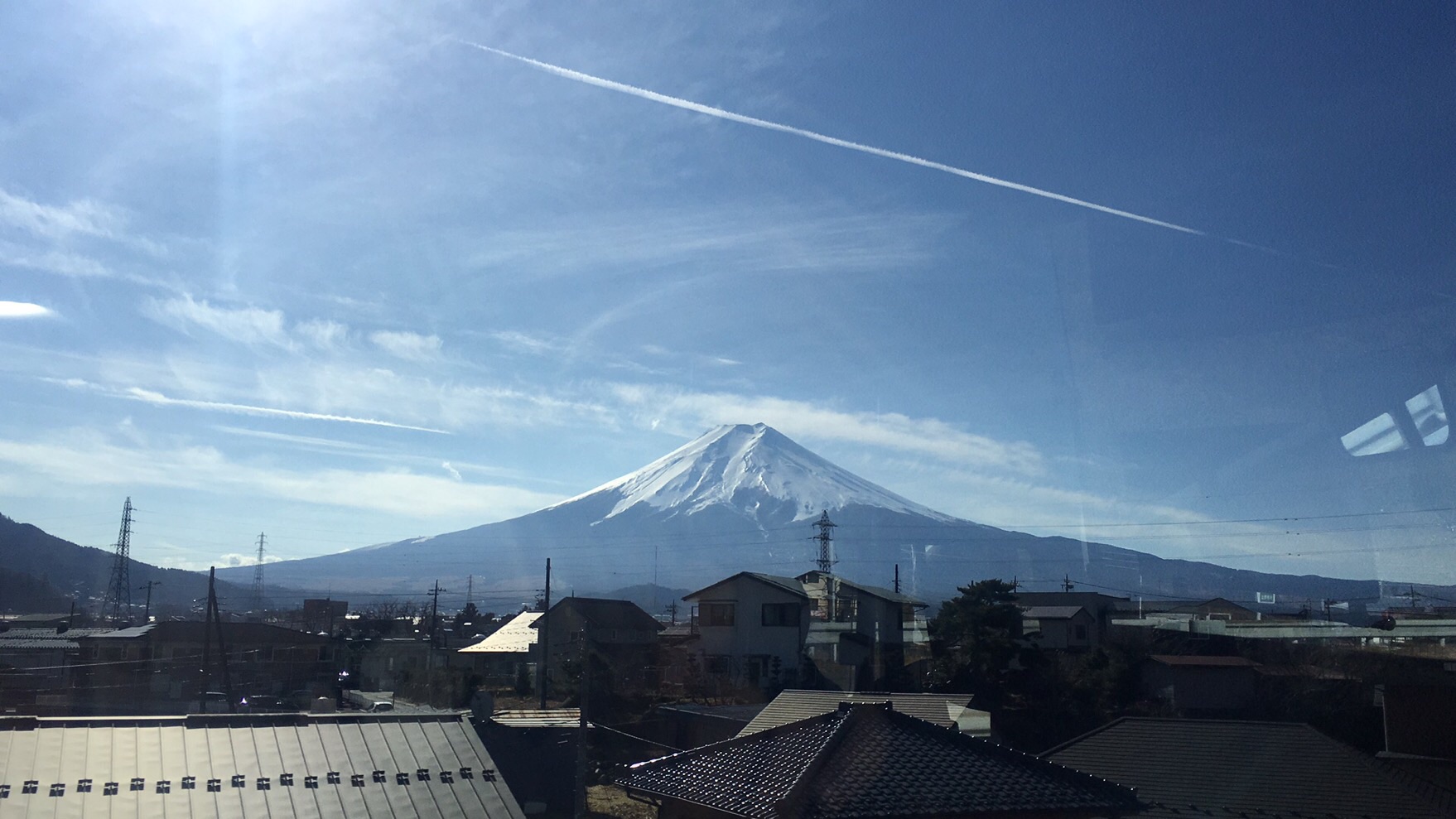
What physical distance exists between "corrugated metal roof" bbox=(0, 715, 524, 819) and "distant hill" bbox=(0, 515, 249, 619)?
50.6m

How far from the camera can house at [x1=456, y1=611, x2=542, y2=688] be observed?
2844 cm

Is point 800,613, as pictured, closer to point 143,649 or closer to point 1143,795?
point 1143,795

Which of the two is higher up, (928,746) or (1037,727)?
(928,746)

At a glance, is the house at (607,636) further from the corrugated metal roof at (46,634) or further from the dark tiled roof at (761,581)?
the corrugated metal roof at (46,634)

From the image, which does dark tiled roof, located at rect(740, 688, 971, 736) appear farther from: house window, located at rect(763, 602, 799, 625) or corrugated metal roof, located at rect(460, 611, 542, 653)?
corrugated metal roof, located at rect(460, 611, 542, 653)

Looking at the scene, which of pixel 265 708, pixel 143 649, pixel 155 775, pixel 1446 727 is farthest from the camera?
pixel 143 649

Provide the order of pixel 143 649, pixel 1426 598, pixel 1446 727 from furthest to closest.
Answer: pixel 143 649 → pixel 1426 598 → pixel 1446 727

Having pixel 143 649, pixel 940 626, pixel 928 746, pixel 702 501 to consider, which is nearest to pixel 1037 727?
pixel 940 626

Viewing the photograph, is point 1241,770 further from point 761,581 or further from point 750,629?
point 761,581

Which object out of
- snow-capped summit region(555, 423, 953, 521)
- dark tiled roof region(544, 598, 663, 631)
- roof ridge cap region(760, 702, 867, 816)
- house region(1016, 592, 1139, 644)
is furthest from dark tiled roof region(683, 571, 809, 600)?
snow-capped summit region(555, 423, 953, 521)

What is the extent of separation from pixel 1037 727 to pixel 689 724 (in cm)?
809

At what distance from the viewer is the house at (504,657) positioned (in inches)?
1120

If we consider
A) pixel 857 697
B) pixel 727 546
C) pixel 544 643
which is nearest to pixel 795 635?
pixel 544 643

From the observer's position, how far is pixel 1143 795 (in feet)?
41.0
